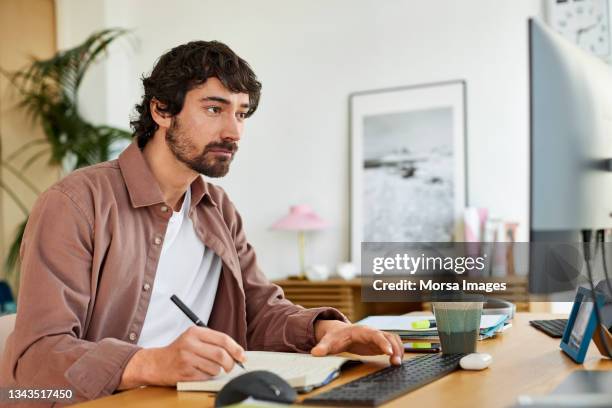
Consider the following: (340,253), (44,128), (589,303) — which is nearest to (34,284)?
(589,303)

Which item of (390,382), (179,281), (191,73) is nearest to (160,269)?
(179,281)

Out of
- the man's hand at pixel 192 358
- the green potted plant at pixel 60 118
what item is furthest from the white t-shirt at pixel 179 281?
the green potted plant at pixel 60 118

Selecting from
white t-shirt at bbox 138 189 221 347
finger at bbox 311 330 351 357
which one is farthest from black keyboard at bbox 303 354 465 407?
white t-shirt at bbox 138 189 221 347

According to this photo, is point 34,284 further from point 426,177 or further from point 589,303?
point 426,177

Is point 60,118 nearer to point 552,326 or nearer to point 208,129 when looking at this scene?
point 208,129

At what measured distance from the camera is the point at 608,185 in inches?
54.1

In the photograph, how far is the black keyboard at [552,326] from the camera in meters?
1.73

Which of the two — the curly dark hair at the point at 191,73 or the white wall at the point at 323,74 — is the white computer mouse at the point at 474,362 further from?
the white wall at the point at 323,74

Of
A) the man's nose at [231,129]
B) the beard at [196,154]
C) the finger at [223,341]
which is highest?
the man's nose at [231,129]

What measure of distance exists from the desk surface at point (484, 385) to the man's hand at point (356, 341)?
31 mm

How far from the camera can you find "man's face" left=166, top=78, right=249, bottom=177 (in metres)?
1.84

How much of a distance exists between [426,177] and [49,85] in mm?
2648

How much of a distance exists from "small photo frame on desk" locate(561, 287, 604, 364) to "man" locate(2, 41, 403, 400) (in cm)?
32

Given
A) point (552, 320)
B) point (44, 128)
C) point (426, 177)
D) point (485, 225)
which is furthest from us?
point (44, 128)
